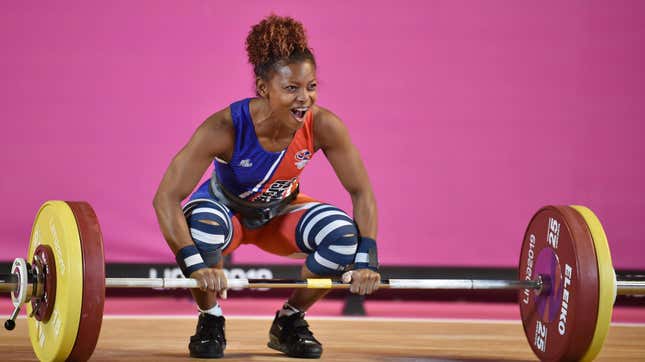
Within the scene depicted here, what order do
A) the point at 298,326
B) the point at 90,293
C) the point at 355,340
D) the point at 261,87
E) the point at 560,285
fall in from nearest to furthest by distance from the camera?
the point at 90,293
the point at 560,285
the point at 261,87
the point at 298,326
the point at 355,340

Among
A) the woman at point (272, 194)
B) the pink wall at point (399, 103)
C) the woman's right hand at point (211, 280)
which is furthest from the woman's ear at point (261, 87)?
the pink wall at point (399, 103)

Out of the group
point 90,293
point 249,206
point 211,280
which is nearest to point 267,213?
point 249,206

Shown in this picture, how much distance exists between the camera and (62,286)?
2.21 meters

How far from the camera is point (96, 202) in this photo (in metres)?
4.02

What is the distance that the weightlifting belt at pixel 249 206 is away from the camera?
2691 mm

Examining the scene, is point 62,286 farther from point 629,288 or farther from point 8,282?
point 629,288

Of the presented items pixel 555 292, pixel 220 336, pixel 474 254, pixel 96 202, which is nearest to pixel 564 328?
pixel 555 292

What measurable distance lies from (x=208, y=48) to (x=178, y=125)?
351 mm

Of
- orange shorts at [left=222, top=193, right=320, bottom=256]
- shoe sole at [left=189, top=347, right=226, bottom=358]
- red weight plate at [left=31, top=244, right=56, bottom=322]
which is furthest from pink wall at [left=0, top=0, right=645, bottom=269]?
red weight plate at [left=31, top=244, right=56, bottom=322]

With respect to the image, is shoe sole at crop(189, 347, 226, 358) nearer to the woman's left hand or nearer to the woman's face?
the woman's left hand

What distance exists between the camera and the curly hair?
2.51 m

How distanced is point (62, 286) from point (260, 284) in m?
0.47

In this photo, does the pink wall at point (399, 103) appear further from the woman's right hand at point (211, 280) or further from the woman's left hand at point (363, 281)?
the woman's right hand at point (211, 280)

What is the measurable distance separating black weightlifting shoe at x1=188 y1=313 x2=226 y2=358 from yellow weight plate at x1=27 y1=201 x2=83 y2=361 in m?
0.41
